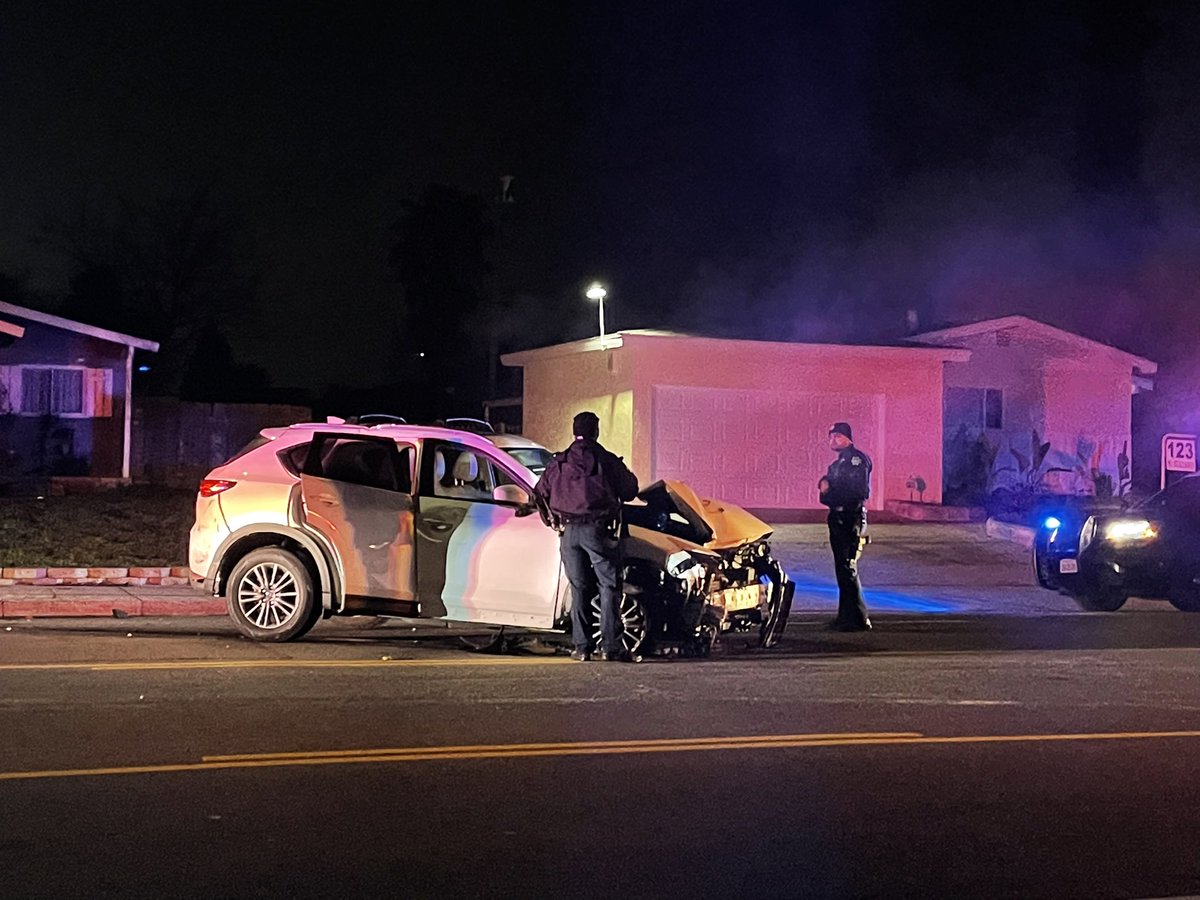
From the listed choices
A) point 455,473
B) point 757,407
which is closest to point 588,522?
point 455,473

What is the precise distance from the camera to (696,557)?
1038 centimetres

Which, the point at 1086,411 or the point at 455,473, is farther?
the point at 1086,411

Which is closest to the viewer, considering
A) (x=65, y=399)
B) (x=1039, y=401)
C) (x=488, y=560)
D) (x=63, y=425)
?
(x=488, y=560)

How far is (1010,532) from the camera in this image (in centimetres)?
2109

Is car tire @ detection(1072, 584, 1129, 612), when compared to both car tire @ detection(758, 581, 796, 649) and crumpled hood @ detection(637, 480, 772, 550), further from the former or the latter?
crumpled hood @ detection(637, 480, 772, 550)

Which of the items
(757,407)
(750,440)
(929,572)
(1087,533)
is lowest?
(929,572)

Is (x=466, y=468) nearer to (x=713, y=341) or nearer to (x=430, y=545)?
(x=430, y=545)

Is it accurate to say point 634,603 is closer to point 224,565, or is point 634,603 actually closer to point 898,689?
point 898,689

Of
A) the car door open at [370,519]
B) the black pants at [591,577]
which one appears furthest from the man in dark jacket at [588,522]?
the car door open at [370,519]

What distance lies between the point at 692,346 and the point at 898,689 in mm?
13893

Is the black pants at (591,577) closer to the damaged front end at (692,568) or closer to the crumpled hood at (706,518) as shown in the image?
the damaged front end at (692,568)

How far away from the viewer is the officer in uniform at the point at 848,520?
1253cm

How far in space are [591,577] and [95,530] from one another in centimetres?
946

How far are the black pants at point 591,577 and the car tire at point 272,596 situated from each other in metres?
2.04
